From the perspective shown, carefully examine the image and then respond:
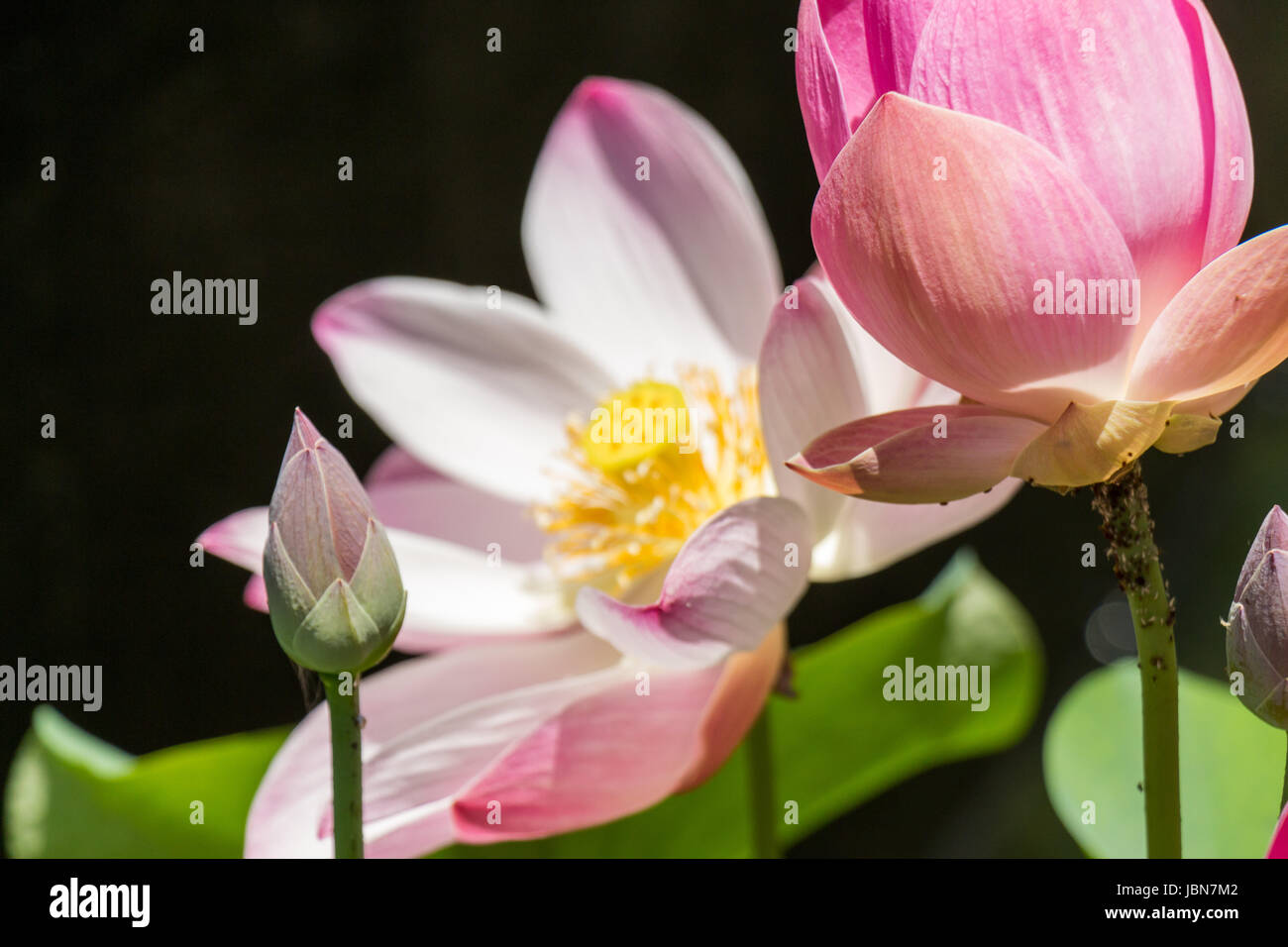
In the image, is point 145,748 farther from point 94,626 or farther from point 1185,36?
point 1185,36

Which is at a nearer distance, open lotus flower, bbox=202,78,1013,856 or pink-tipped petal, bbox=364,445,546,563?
open lotus flower, bbox=202,78,1013,856

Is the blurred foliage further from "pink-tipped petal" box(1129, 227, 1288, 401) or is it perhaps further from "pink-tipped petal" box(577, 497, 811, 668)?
"pink-tipped petal" box(1129, 227, 1288, 401)

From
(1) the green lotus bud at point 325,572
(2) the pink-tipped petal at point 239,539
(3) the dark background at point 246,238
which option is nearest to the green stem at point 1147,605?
(1) the green lotus bud at point 325,572

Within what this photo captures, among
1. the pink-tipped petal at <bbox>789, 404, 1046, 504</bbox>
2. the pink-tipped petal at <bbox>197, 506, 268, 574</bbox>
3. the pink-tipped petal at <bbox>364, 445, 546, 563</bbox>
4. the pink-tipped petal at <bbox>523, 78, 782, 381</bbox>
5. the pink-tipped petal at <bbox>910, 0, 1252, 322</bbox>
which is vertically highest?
the pink-tipped petal at <bbox>523, 78, 782, 381</bbox>

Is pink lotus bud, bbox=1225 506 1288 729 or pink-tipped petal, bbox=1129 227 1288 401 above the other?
pink-tipped petal, bbox=1129 227 1288 401

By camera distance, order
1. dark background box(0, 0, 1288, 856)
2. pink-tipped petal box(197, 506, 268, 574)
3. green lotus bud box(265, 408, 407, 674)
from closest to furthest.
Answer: green lotus bud box(265, 408, 407, 674) → pink-tipped petal box(197, 506, 268, 574) → dark background box(0, 0, 1288, 856)

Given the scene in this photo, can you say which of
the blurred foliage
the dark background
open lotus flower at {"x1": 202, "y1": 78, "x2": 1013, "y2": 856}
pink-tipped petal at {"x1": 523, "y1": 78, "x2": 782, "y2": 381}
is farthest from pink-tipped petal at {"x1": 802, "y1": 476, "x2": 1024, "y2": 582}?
the dark background

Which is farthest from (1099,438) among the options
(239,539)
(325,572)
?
(239,539)
